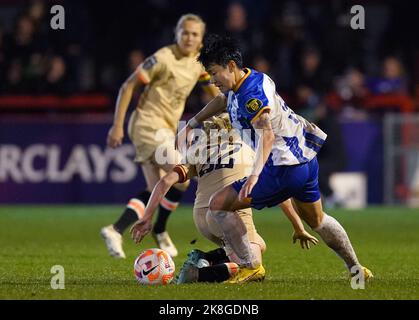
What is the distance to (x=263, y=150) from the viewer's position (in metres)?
7.23

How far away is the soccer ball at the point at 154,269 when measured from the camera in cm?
776

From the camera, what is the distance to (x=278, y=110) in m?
7.50

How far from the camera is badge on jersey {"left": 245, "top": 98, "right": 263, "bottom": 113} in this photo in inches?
287

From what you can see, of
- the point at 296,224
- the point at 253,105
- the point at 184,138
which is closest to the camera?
the point at 253,105

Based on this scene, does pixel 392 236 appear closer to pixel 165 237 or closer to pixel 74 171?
pixel 165 237

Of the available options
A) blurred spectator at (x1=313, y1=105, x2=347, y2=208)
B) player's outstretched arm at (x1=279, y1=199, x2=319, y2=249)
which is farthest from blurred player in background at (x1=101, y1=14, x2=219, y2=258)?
blurred spectator at (x1=313, y1=105, x2=347, y2=208)

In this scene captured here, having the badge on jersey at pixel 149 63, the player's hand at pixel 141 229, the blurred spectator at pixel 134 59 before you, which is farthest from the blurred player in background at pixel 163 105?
the blurred spectator at pixel 134 59

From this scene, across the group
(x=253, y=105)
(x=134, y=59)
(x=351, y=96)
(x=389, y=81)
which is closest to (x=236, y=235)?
(x=253, y=105)

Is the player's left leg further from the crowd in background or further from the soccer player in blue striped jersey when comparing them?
the crowd in background

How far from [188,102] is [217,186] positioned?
364 inches

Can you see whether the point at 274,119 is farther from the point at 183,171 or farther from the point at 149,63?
the point at 149,63

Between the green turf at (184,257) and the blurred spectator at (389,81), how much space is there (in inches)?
91.9

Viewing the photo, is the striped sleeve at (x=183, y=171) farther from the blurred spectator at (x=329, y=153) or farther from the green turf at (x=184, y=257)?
the blurred spectator at (x=329, y=153)
